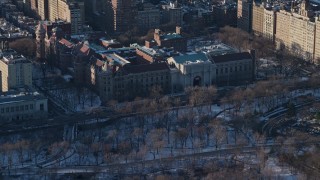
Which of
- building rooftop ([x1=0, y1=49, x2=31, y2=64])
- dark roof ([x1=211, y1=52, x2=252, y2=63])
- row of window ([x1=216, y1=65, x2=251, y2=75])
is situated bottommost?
row of window ([x1=216, y1=65, x2=251, y2=75])

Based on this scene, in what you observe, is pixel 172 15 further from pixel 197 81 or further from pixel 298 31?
pixel 197 81

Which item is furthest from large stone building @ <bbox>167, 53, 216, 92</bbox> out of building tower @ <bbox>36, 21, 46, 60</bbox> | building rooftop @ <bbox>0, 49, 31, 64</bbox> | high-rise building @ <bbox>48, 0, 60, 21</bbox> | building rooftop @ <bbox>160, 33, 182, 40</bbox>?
high-rise building @ <bbox>48, 0, 60, 21</bbox>

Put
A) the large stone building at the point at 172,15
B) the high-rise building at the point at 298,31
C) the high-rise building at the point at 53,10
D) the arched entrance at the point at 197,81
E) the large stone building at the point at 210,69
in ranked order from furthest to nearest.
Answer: the high-rise building at the point at 53,10 → the large stone building at the point at 172,15 → the high-rise building at the point at 298,31 → the arched entrance at the point at 197,81 → the large stone building at the point at 210,69

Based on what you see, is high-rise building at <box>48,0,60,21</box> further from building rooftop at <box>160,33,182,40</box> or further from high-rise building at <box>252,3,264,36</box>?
high-rise building at <box>252,3,264,36</box>

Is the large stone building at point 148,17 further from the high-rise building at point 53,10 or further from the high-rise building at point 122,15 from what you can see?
the high-rise building at point 53,10

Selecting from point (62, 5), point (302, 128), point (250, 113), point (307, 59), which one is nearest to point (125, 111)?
point (250, 113)

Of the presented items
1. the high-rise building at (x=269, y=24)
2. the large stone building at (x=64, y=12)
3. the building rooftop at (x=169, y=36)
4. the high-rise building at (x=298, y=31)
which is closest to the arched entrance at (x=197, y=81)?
the building rooftop at (x=169, y=36)
